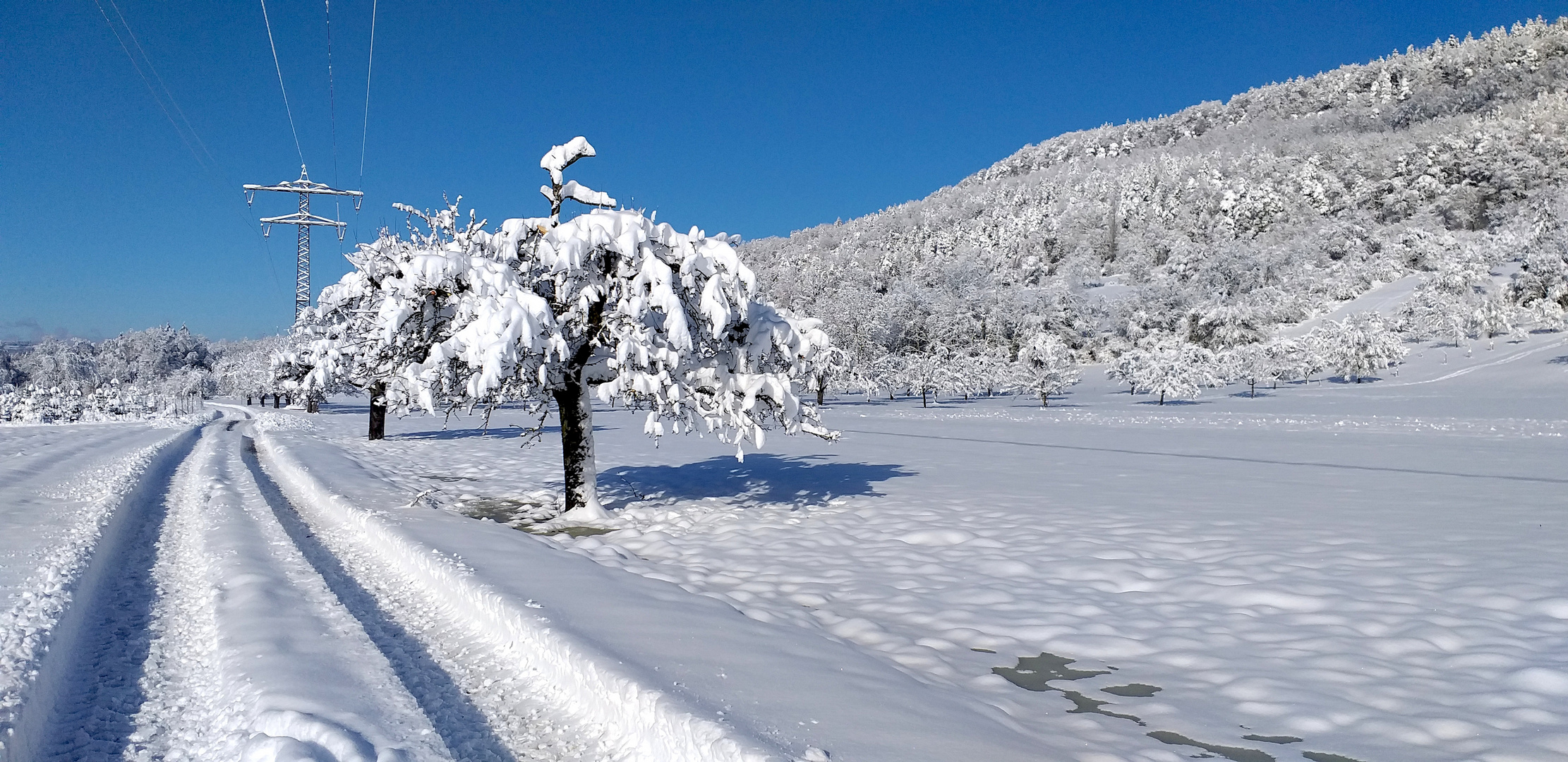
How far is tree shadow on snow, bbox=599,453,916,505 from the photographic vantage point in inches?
539

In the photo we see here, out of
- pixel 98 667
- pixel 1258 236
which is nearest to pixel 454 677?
pixel 98 667

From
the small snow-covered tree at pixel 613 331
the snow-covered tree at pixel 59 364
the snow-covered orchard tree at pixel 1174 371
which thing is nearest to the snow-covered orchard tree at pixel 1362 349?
the snow-covered orchard tree at pixel 1174 371

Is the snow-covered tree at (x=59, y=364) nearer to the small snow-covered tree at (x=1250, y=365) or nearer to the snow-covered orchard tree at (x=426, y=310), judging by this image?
the snow-covered orchard tree at (x=426, y=310)

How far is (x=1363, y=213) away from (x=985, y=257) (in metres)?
56.1

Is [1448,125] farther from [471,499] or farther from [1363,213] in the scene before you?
[471,499]

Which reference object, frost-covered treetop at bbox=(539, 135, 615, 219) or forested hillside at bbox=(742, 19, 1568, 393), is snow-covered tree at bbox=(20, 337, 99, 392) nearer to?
forested hillside at bbox=(742, 19, 1568, 393)

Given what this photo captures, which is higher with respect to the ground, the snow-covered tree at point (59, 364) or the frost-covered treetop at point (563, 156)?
the snow-covered tree at point (59, 364)

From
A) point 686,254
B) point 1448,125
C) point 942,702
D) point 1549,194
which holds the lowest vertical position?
point 942,702

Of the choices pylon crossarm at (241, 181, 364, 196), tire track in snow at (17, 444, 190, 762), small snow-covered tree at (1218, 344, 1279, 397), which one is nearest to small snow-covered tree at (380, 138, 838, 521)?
tire track in snow at (17, 444, 190, 762)

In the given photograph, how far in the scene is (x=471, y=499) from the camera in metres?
13.2

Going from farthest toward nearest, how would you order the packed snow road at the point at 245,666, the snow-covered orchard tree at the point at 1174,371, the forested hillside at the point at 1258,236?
the forested hillside at the point at 1258,236 → the snow-covered orchard tree at the point at 1174,371 → the packed snow road at the point at 245,666

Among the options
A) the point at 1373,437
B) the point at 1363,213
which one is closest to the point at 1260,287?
the point at 1363,213

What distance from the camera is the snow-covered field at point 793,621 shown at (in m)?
3.99

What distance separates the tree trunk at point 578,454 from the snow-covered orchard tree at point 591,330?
0.07 feet
